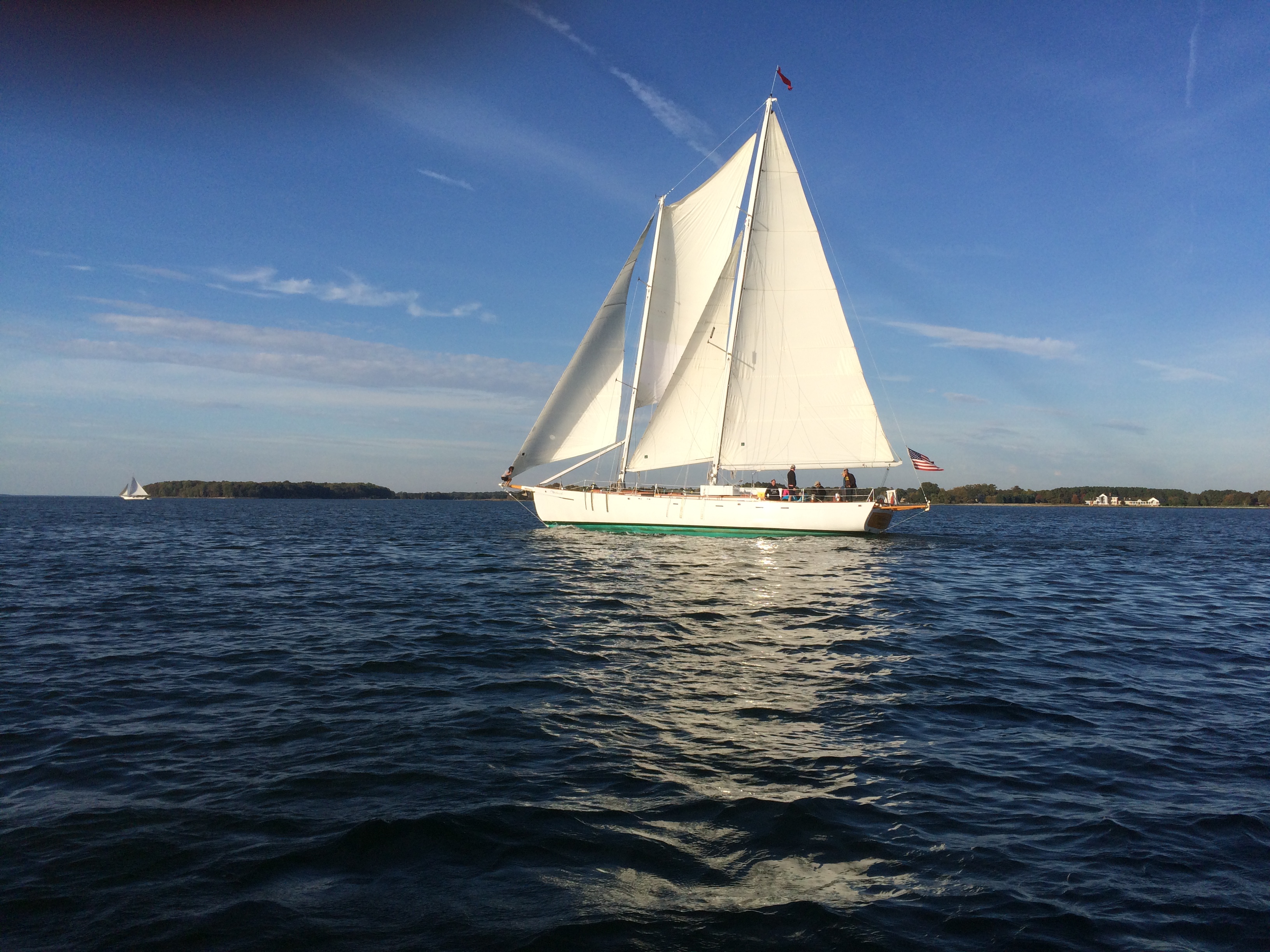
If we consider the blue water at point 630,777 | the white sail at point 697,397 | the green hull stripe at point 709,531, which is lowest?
the blue water at point 630,777

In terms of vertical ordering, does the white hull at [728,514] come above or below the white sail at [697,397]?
below

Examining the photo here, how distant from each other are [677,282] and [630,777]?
36.1 metres

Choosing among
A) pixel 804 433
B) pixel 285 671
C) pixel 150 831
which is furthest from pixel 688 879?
pixel 804 433

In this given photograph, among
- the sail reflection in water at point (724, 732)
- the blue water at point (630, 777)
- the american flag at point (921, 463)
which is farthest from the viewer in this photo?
the american flag at point (921, 463)

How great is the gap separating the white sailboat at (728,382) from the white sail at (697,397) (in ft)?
0.23

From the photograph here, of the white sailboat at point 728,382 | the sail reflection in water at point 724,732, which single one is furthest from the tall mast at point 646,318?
the sail reflection in water at point 724,732

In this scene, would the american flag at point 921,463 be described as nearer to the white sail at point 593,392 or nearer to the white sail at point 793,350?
the white sail at point 793,350

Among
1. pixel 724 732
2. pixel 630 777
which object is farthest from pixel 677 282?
pixel 630 777

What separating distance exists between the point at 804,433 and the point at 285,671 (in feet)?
99.4

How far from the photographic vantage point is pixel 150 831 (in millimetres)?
5723

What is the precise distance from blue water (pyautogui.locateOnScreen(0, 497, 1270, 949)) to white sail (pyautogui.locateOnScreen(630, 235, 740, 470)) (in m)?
21.9

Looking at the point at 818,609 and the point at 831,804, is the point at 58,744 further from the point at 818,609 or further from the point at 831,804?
the point at 818,609

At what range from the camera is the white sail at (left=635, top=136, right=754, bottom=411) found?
39.3 meters

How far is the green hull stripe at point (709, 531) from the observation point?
36781mm
